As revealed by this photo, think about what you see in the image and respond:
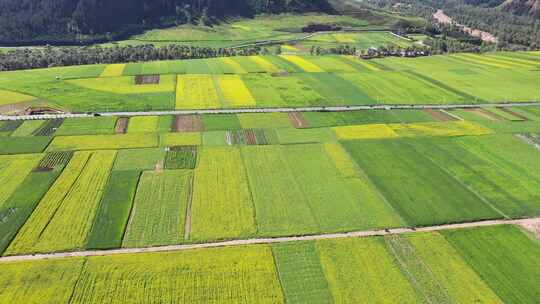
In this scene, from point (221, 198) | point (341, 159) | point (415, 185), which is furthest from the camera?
point (341, 159)

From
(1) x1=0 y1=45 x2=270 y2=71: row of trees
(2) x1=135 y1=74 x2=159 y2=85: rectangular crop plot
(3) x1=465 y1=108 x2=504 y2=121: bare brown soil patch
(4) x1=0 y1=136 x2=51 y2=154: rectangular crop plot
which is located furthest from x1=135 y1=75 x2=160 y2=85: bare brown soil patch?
(3) x1=465 y1=108 x2=504 y2=121: bare brown soil patch

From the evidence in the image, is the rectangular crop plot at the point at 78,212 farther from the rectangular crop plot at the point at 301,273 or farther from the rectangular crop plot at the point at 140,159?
the rectangular crop plot at the point at 301,273

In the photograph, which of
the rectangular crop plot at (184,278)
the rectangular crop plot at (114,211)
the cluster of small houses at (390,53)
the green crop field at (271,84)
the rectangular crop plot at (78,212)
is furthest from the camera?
the cluster of small houses at (390,53)

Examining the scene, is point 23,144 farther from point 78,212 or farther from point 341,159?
point 341,159

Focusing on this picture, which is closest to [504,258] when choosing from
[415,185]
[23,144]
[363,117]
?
[415,185]

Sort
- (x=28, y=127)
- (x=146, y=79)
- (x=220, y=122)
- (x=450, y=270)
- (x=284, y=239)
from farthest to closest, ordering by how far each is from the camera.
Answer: (x=146, y=79) → (x=220, y=122) → (x=28, y=127) → (x=284, y=239) → (x=450, y=270)

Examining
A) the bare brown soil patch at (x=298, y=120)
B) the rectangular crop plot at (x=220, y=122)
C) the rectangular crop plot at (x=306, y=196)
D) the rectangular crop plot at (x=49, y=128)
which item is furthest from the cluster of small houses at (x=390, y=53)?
the rectangular crop plot at (x=49, y=128)

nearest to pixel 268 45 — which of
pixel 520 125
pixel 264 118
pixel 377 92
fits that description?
pixel 377 92
